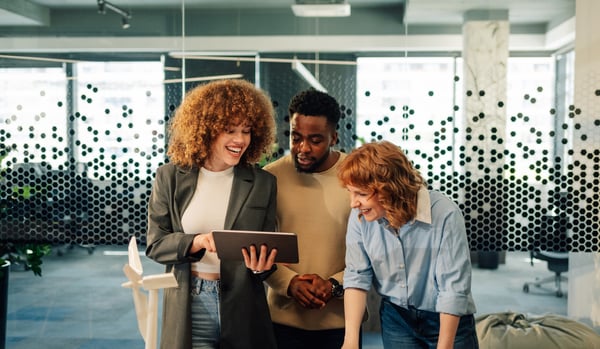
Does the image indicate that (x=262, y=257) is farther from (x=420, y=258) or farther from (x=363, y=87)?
(x=363, y=87)

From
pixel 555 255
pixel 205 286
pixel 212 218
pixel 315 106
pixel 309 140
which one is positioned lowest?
pixel 555 255

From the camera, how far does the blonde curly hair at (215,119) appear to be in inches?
79.9

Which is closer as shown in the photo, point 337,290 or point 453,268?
point 453,268

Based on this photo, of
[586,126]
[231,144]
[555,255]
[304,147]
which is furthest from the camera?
[555,255]

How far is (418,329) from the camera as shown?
1.91 meters

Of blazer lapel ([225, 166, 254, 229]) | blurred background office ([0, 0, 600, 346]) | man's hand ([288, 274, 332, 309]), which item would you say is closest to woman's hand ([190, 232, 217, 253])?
blazer lapel ([225, 166, 254, 229])

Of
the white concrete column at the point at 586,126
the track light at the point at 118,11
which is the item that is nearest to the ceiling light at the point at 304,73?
the track light at the point at 118,11

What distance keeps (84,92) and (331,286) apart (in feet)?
7.02

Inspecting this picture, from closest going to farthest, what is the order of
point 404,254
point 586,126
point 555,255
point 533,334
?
point 404,254 < point 533,334 < point 586,126 < point 555,255

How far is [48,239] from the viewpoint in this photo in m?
3.64

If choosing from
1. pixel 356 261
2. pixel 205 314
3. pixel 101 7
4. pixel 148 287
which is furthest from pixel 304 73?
pixel 148 287

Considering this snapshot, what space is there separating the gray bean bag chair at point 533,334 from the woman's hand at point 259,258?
1691mm

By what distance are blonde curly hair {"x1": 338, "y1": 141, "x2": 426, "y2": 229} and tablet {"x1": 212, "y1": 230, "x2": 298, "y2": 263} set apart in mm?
236

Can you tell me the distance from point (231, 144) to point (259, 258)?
14.8 inches
